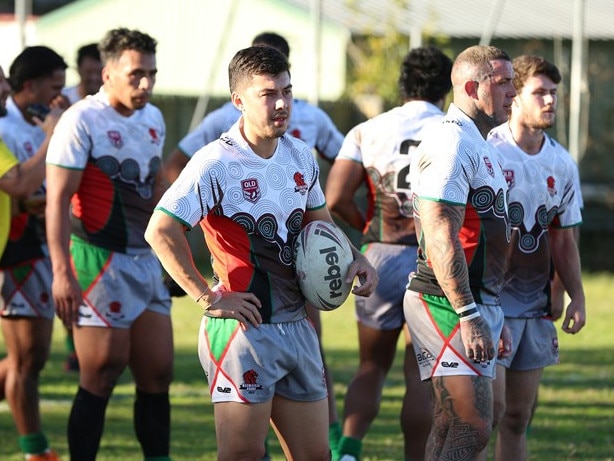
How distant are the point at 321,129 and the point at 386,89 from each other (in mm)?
16720

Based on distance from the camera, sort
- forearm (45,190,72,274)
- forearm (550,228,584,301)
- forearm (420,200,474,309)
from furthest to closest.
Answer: forearm (550,228,584,301) < forearm (45,190,72,274) < forearm (420,200,474,309)

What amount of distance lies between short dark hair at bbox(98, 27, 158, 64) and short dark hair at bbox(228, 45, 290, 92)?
1792mm

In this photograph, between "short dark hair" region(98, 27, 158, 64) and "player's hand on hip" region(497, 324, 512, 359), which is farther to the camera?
"short dark hair" region(98, 27, 158, 64)

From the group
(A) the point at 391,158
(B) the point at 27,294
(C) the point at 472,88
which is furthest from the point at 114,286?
(C) the point at 472,88

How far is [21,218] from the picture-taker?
882 centimetres

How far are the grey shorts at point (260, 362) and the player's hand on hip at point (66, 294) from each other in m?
1.53

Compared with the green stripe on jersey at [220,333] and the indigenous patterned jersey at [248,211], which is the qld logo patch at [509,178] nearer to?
the indigenous patterned jersey at [248,211]

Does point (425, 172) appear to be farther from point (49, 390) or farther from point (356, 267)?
point (49, 390)

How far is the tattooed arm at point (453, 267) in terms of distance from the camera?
6.04 metres

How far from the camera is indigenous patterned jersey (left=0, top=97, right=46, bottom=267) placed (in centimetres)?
874

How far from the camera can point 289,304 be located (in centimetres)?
595

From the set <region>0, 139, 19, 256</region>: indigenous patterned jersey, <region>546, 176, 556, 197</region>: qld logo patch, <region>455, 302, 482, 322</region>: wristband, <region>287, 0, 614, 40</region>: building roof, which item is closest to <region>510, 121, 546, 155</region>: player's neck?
<region>546, 176, 556, 197</region>: qld logo patch

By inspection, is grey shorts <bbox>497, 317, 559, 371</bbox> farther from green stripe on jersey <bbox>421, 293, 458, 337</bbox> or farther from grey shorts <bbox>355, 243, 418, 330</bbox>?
grey shorts <bbox>355, 243, 418, 330</bbox>

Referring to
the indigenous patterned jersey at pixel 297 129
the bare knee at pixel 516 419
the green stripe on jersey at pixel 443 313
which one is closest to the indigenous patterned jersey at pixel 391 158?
the indigenous patterned jersey at pixel 297 129
